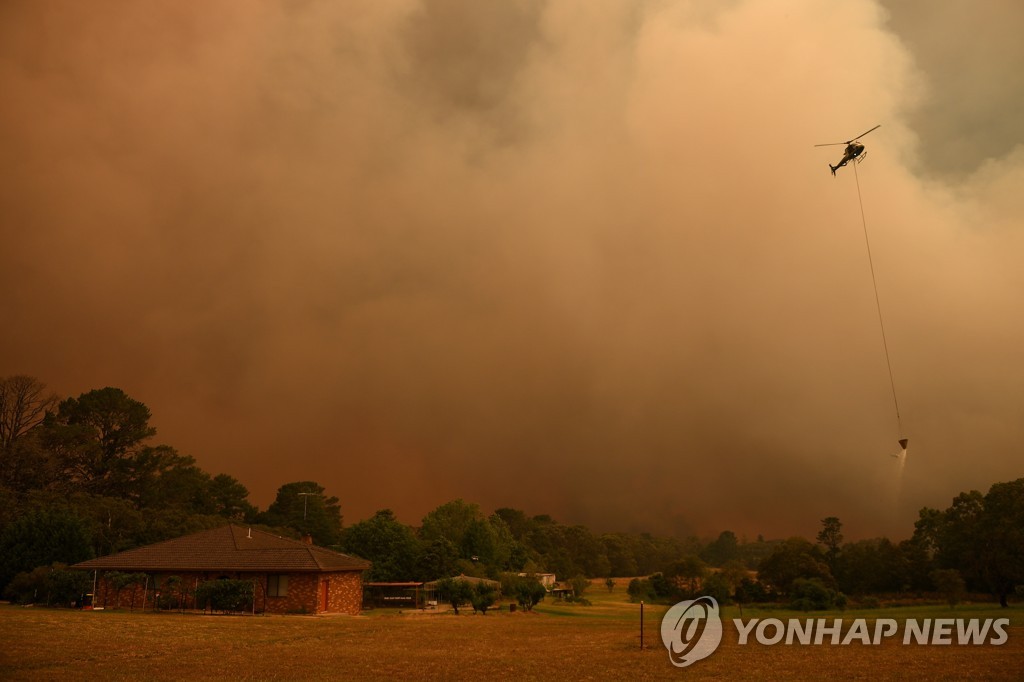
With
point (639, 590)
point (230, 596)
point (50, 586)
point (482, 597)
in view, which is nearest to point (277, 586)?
point (230, 596)

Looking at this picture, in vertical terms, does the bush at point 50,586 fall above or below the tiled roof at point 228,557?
below

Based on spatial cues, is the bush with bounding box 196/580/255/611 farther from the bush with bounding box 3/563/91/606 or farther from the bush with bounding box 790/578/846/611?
the bush with bounding box 790/578/846/611

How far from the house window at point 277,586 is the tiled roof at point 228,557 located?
0.91 metres

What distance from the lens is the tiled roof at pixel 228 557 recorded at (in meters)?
42.9

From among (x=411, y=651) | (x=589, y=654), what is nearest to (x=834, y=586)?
(x=589, y=654)

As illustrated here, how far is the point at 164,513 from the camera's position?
66062mm

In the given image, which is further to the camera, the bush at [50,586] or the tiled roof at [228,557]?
the bush at [50,586]

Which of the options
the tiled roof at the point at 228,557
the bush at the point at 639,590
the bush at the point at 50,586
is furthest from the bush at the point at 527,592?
the bush at the point at 50,586

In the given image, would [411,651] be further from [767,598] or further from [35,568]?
[767,598]

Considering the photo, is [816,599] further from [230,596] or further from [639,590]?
[230,596]

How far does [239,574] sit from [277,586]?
241cm

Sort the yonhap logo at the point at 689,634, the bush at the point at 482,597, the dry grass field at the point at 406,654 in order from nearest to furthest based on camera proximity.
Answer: the dry grass field at the point at 406,654, the yonhap logo at the point at 689,634, the bush at the point at 482,597

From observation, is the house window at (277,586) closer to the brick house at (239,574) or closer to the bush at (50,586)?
the brick house at (239,574)

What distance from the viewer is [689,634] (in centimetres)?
3170
